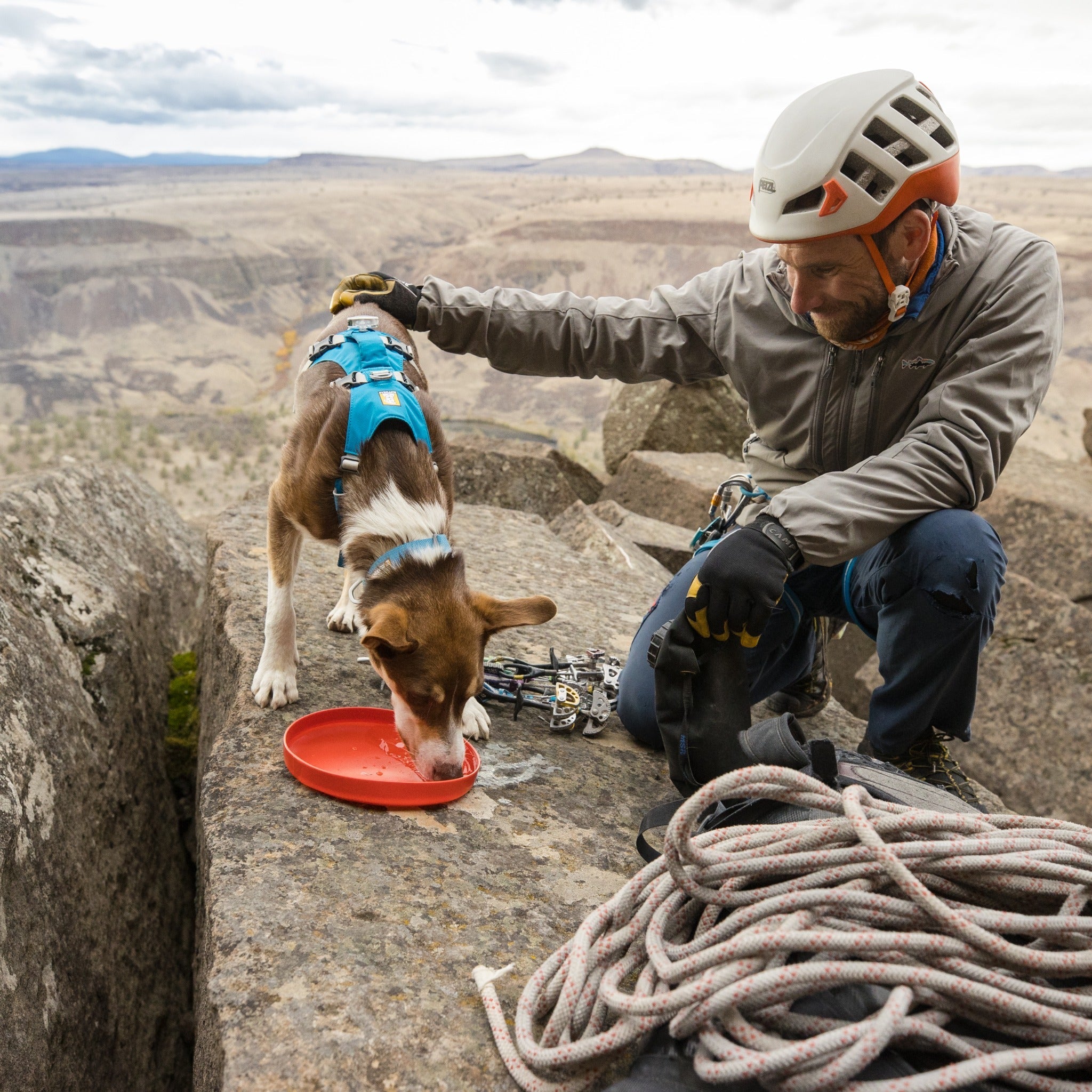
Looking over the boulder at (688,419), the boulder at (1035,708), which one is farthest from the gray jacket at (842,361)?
the boulder at (688,419)

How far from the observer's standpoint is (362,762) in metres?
3.11

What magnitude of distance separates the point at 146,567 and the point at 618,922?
154 inches

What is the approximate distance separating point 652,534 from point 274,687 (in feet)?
12.5

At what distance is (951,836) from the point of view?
6.29 ft

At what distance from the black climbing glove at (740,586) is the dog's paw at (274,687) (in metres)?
1.65

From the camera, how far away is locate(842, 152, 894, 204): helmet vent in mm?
2857

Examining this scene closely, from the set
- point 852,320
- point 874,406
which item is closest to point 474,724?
point 874,406

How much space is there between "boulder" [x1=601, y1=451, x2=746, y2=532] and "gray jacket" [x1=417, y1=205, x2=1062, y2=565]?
331 cm

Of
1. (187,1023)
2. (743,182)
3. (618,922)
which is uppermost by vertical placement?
(743,182)

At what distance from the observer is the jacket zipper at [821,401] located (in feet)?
10.8

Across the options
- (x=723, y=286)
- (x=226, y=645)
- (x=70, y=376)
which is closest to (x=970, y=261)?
(x=723, y=286)

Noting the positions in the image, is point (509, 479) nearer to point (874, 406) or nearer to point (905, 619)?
point (874, 406)

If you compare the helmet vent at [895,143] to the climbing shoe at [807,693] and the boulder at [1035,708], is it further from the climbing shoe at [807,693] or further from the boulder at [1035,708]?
the boulder at [1035,708]

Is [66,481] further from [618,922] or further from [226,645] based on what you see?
[618,922]
